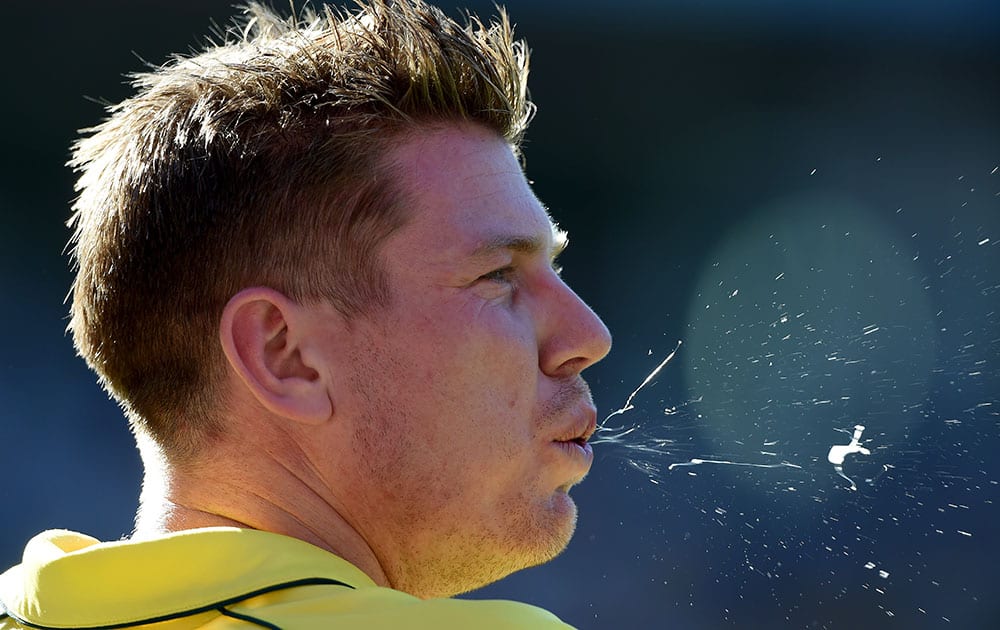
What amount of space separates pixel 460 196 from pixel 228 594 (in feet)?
1.91

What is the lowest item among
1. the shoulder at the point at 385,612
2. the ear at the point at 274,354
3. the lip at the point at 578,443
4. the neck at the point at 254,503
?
the shoulder at the point at 385,612

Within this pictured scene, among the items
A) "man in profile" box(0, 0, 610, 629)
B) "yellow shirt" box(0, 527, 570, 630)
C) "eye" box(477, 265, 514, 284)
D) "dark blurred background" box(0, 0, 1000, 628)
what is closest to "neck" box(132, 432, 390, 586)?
"man in profile" box(0, 0, 610, 629)

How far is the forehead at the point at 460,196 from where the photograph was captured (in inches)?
54.1

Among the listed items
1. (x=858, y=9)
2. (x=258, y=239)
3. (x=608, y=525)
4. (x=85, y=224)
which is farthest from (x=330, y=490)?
(x=858, y=9)

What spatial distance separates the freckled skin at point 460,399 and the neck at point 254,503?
0.08 feet

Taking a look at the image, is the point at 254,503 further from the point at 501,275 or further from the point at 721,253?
the point at 721,253

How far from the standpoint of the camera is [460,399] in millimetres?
1315

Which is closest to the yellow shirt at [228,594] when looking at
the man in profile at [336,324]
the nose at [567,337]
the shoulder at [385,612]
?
the shoulder at [385,612]

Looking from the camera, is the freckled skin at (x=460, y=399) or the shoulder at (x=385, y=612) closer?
the shoulder at (x=385, y=612)

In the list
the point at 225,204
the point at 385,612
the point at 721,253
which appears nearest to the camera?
the point at 385,612

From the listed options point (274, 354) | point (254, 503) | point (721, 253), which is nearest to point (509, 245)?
point (274, 354)

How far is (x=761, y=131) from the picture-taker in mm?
5242

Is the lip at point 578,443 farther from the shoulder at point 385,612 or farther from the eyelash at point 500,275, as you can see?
the shoulder at point 385,612

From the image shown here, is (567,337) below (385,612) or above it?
above
